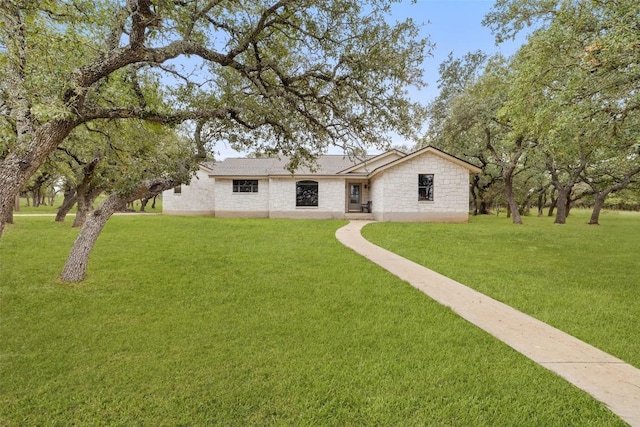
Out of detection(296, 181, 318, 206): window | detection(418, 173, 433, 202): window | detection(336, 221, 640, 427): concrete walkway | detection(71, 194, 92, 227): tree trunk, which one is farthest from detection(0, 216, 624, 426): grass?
detection(296, 181, 318, 206): window

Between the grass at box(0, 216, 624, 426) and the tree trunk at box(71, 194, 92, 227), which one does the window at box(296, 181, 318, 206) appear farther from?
the grass at box(0, 216, 624, 426)

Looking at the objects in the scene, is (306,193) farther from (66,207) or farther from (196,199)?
(66,207)

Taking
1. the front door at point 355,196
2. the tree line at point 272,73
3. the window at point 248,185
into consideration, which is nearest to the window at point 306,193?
the window at point 248,185

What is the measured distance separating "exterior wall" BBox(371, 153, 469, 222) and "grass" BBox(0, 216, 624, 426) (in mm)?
14033

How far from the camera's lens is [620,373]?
3.50 m

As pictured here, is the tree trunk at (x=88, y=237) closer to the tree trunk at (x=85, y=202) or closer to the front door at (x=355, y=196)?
the tree trunk at (x=85, y=202)

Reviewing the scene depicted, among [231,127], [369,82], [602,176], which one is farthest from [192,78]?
[602,176]

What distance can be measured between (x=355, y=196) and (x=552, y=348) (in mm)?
21877

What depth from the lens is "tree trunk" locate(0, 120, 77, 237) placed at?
3.63 metres

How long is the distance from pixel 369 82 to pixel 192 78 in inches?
146

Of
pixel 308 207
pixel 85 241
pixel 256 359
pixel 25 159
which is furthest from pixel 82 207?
pixel 256 359

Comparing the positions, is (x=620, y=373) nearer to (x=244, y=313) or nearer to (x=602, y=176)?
(x=244, y=313)

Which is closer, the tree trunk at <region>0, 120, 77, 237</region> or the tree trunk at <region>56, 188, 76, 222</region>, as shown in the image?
the tree trunk at <region>0, 120, 77, 237</region>

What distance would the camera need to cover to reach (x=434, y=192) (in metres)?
20.8
